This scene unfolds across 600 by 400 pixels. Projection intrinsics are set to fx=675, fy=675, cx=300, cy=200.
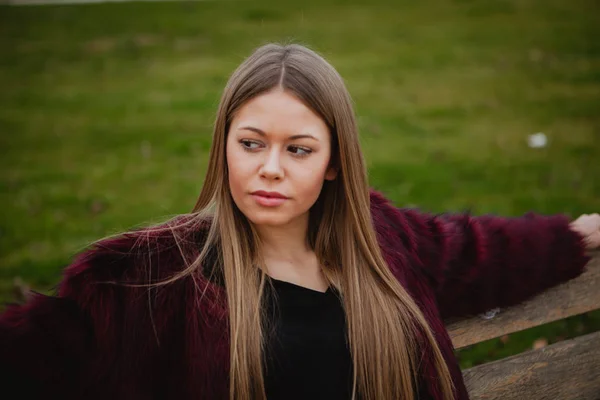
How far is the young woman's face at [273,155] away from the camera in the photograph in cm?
229

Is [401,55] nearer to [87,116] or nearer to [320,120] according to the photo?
[87,116]

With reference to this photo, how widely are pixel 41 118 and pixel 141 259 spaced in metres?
Result: 6.87

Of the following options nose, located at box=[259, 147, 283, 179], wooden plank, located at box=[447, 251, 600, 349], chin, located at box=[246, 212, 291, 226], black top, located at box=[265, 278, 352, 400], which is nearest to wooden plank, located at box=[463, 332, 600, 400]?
wooden plank, located at box=[447, 251, 600, 349]

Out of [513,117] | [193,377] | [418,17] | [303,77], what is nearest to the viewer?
[193,377]

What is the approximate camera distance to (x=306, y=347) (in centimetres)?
236

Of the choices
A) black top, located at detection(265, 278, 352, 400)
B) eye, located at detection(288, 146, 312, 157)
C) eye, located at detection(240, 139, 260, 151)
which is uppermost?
eye, located at detection(240, 139, 260, 151)

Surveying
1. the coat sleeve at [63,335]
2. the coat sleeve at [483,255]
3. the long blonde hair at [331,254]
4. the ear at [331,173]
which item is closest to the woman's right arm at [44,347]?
the coat sleeve at [63,335]

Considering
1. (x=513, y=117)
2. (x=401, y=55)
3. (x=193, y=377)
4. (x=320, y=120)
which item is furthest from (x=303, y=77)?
(x=401, y=55)

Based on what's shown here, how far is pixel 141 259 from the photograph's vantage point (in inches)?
88.5

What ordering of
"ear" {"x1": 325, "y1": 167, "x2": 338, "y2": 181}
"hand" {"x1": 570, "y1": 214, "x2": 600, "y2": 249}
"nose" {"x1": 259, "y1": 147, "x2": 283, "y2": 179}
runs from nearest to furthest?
"nose" {"x1": 259, "y1": 147, "x2": 283, "y2": 179}
"ear" {"x1": 325, "y1": 167, "x2": 338, "y2": 181}
"hand" {"x1": 570, "y1": 214, "x2": 600, "y2": 249}

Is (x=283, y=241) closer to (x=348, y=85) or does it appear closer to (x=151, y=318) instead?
(x=151, y=318)

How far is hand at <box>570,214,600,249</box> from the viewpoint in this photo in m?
3.08

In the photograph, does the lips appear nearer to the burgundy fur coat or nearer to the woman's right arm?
the burgundy fur coat

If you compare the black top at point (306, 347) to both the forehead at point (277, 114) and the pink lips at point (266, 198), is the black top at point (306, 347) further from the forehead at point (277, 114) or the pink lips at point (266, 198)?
the forehead at point (277, 114)
